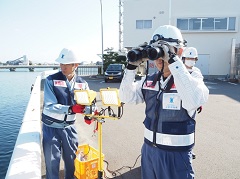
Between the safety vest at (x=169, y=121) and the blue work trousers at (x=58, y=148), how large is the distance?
124 cm

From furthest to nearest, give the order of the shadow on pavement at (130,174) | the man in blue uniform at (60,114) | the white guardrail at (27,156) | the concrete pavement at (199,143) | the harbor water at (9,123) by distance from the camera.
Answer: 1. the harbor water at (9,123)
2. the concrete pavement at (199,143)
3. the shadow on pavement at (130,174)
4. the man in blue uniform at (60,114)
5. the white guardrail at (27,156)

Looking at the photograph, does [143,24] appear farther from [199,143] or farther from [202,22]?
[199,143]

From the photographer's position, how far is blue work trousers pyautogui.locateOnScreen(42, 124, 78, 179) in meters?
2.58

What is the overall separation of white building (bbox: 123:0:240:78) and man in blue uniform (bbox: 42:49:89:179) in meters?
16.9

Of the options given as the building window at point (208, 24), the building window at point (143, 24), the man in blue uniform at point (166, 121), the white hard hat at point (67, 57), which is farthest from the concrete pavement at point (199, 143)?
the building window at point (143, 24)

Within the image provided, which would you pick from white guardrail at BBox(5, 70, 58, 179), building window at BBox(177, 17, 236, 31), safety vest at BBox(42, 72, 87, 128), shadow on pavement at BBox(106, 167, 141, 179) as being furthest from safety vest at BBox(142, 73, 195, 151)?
building window at BBox(177, 17, 236, 31)

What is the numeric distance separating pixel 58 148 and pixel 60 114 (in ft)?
1.36

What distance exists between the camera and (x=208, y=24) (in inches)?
738

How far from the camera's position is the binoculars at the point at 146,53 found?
153cm

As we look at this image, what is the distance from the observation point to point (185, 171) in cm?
183

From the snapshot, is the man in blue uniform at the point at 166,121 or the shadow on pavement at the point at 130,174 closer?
the man in blue uniform at the point at 166,121

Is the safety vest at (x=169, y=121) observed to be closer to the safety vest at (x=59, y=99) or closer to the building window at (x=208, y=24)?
the safety vest at (x=59, y=99)

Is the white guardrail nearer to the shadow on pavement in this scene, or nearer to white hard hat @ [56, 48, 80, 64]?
white hard hat @ [56, 48, 80, 64]

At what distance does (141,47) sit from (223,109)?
284 inches
